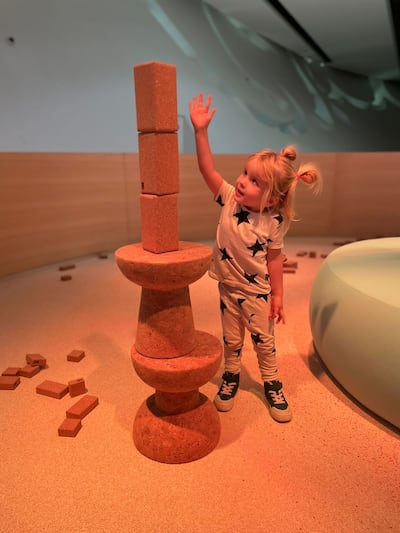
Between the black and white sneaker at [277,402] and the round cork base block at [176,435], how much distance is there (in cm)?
30

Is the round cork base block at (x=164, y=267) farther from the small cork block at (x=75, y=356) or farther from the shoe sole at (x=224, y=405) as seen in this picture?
the small cork block at (x=75, y=356)

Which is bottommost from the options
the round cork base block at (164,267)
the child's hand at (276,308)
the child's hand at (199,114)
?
the child's hand at (276,308)

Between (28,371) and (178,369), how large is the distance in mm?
1069

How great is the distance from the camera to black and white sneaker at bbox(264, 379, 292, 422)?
1.79 metres

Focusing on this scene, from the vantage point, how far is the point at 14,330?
268cm

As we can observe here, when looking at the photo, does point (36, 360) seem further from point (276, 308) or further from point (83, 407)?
point (276, 308)

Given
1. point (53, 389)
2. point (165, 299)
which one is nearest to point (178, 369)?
point (165, 299)

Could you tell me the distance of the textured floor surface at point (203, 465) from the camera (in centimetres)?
132

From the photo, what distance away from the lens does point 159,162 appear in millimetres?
1413

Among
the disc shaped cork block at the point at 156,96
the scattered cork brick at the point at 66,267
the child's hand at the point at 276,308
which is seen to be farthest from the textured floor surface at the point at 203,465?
the scattered cork brick at the point at 66,267

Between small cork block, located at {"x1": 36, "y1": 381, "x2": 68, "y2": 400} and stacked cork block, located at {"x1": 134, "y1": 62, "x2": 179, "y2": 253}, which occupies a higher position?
stacked cork block, located at {"x1": 134, "y1": 62, "x2": 179, "y2": 253}

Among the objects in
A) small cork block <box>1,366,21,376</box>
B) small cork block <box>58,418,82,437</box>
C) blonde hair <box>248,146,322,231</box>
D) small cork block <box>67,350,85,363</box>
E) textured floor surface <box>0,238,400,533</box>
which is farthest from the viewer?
small cork block <box>67,350,85,363</box>

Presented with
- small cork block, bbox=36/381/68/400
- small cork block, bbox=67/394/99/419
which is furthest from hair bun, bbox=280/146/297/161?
small cork block, bbox=36/381/68/400

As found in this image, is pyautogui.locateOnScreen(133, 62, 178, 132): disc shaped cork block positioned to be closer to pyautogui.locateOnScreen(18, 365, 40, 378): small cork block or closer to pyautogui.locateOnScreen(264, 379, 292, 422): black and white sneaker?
pyautogui.locateOnScreen(264, 379, 292, 422): black and white sneaker
